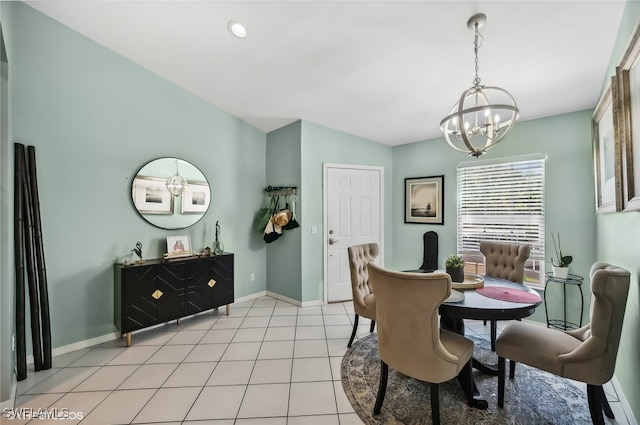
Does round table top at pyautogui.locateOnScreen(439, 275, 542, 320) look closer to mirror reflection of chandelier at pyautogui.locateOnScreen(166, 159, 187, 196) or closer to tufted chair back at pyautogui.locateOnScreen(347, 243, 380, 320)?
tufted chair back at pyautogui.locateOnScreen(347, 243, 380, 320)

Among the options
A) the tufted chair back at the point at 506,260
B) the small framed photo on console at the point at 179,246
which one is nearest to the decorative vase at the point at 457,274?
the tufted chair back at the point at 506,260

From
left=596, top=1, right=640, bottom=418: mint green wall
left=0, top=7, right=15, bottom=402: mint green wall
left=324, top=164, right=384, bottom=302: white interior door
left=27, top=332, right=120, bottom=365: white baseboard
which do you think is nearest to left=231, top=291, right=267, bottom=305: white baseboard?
left=324, top=164, right=384, bottom=302: white interior door

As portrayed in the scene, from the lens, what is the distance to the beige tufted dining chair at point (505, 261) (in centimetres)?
260

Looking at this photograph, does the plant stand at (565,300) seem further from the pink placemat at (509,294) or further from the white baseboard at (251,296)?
the white baseboard at (251,296)

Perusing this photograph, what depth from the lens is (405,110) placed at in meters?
3.35

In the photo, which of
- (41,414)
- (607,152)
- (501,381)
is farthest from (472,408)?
(41,414)

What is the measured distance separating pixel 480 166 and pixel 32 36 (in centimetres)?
503

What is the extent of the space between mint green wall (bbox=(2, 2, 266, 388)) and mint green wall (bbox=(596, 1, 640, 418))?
4.06m

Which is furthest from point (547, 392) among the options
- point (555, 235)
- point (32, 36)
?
point (32, 36)

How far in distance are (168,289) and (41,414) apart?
1300 millimetres

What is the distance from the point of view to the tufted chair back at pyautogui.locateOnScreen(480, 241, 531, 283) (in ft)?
8.54

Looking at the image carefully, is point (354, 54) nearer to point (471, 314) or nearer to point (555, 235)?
point (471, 314)

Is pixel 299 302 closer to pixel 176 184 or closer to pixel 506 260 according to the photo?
pixel 176 184

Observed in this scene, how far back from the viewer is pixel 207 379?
2.20 m
